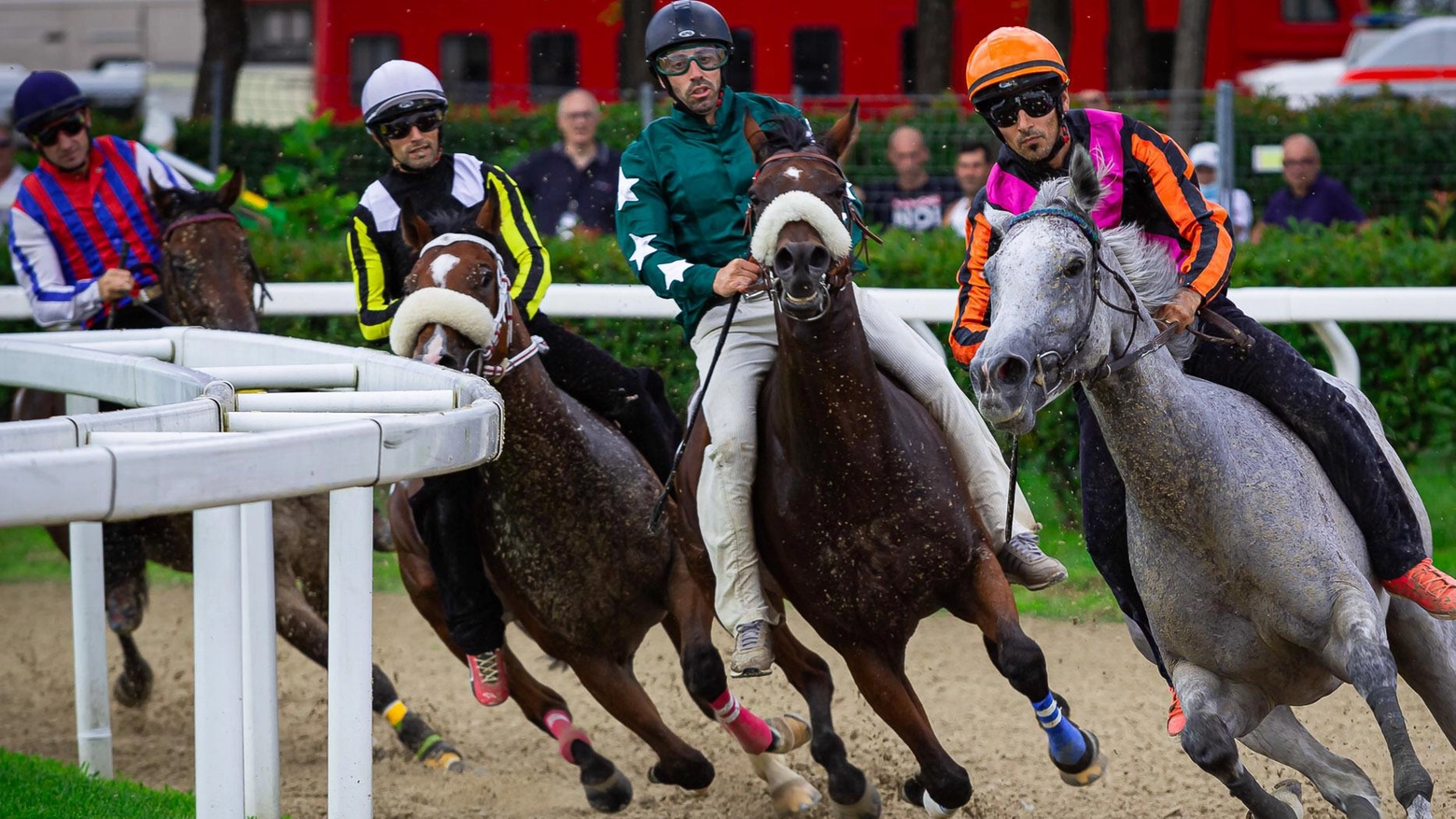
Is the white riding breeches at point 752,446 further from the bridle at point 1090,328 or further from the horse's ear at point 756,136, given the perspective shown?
the bridle at point 1090,328

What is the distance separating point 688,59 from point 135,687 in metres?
3.74

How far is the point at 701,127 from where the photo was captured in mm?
5316

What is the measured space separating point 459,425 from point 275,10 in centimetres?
2213

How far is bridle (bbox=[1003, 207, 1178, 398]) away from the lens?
366cm

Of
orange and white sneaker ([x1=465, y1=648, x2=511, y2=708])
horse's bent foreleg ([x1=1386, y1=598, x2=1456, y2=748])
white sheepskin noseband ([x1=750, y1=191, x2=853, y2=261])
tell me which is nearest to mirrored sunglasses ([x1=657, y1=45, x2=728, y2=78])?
white sheepskin noseband ([x1=750, y1=191, x2=853, y2=261])

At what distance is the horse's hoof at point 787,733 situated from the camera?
223 inches

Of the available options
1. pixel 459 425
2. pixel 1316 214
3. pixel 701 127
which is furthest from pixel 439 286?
pixel 1316 214

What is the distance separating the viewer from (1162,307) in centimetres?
397

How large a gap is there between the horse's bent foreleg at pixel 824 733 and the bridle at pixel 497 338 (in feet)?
3.65

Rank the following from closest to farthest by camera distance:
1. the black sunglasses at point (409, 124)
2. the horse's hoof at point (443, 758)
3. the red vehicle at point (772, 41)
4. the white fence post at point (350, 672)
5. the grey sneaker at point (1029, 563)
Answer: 1. the white fence post at point (350, 672)
2. the grey sneaker at point (1029, 563)
3. the black sunglasses at point (409, 124)
4. the horse's hoof at point (443, 758)
5. the red vehicle at point (772, 41)

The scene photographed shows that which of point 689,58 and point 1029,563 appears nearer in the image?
point 1029,563

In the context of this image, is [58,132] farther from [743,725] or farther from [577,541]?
[743,725]

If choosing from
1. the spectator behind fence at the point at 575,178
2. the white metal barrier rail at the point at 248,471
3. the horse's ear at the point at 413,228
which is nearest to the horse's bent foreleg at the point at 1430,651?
the white metal barrier rail at the point at 248,471

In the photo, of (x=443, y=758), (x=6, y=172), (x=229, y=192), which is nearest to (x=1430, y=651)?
(x=443, y=758)
